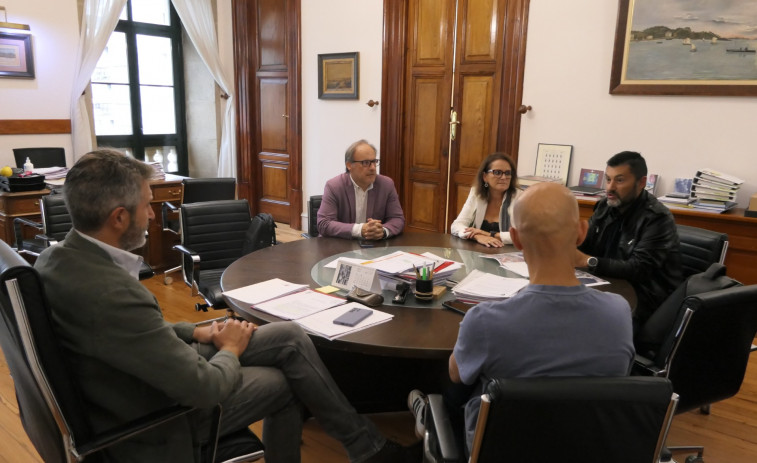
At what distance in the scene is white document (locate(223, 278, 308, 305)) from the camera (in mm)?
1996

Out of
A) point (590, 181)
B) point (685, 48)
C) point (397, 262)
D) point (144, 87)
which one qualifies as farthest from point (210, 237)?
point (144, 87)

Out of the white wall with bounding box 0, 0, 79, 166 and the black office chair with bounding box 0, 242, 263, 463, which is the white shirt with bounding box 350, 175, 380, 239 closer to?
the black office chair with bounding box 0, 242, 263, 463

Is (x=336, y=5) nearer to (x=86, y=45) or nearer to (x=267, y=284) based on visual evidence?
(x=86, y=45)

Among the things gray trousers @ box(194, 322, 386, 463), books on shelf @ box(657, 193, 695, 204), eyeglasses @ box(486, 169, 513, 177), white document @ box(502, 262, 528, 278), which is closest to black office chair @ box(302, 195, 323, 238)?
eyeglasses @ box(486, 169, 513, 177)

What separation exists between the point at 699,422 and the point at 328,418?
1822 mm

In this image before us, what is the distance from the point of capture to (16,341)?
1.27 meters

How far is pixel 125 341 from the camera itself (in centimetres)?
129

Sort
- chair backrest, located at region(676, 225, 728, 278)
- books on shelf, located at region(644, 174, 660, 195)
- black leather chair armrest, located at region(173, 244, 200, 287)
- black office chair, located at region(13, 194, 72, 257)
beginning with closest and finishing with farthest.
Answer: chair backrest, located at region(676, 225, 728, 278)
black leather chair armrest, located at region(173, 244, 200, 287)
black office chair, located at region(13, 194, 72, 257)
books on shelf, located at region(644, 174, 660, 195)

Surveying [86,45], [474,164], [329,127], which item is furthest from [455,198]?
[86,45]

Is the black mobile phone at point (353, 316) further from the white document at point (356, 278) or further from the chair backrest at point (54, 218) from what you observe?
the chair backrest at point (54, 218)

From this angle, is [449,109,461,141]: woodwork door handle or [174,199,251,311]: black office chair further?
[449,109,461,141]: woodwork door handle

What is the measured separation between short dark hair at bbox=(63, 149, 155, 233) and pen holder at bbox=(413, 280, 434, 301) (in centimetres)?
100

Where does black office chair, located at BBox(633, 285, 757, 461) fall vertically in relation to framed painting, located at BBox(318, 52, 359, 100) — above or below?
below

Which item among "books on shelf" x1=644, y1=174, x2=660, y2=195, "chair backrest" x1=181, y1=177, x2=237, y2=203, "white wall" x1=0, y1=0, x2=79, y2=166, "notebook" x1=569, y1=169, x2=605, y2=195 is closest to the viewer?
"books on shelf" x1=644, y1=174, x2=660, y2=195
